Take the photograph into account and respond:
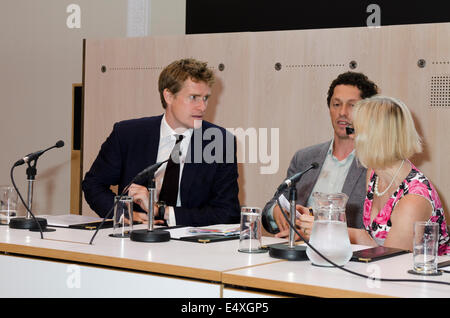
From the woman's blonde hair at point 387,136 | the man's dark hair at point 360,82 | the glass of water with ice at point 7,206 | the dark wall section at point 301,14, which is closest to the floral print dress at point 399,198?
the woman's blonde hair at point 387,136

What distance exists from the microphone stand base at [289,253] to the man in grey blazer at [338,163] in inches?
52.6

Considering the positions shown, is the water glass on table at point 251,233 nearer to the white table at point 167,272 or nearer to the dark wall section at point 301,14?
the white table at point 167,272

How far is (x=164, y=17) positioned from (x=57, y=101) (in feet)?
4.08

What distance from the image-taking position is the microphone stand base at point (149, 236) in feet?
7.73

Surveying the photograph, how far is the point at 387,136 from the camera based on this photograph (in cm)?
263

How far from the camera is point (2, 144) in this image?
5.88 m

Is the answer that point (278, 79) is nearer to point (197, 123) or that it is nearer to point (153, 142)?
point (197, 123)

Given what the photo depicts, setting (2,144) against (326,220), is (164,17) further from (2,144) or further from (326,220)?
(326,220)

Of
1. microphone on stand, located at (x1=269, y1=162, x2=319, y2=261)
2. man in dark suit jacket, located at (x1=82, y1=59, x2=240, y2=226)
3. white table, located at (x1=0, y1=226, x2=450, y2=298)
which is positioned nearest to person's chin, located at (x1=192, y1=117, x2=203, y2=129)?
man in dark suit jacket, located at (x1=82, y1=59, x2=240, y2=226)

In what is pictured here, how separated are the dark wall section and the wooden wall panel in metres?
0.66

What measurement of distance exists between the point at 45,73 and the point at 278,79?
8.67 feet

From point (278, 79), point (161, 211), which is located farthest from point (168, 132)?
point (278, 79)
